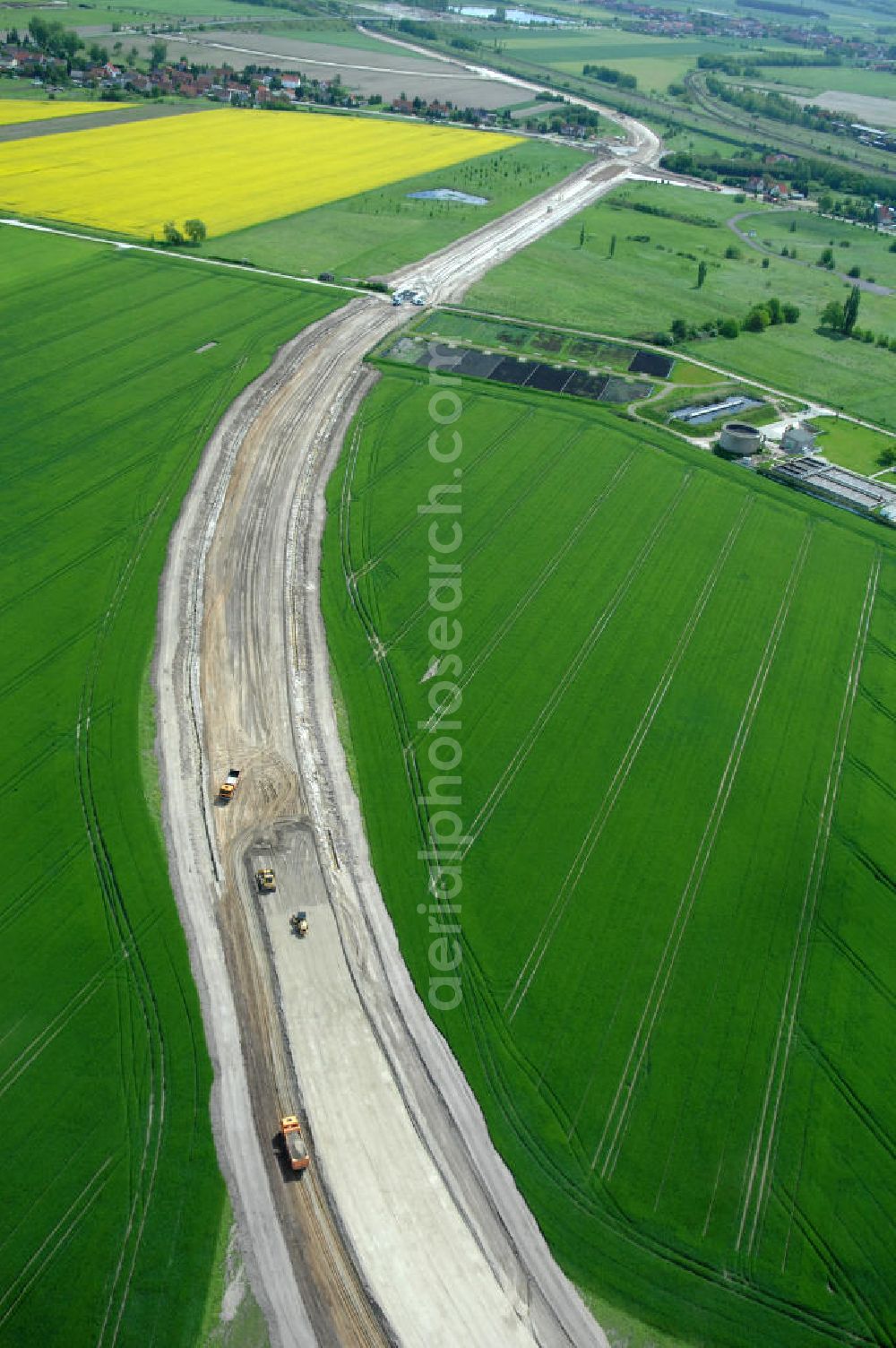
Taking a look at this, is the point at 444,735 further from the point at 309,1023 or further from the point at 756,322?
the point at 756,322

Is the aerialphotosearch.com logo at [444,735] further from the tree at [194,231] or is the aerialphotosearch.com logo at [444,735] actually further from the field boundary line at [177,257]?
the tree at [194,231]

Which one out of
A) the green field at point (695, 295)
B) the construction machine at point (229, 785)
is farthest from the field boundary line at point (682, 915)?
the green field at point (695, 295)

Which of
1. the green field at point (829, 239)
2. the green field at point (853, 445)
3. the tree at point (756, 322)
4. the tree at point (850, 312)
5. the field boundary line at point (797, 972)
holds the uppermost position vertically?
the green field at point (829, 239)

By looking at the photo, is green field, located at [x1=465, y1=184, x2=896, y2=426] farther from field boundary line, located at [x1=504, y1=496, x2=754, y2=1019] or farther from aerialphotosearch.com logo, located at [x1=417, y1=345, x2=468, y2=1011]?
field boundary line, located at [x1=504, y1=496, x2=754, y2=1019]

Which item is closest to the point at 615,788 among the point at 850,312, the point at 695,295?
the point at 850,312

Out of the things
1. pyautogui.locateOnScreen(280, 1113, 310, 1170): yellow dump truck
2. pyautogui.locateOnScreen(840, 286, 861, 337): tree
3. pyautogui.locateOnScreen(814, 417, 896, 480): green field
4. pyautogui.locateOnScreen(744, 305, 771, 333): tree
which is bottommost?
pyautogui.locateOnScreen(280, 1113, 310, 1170): yellow dump truck

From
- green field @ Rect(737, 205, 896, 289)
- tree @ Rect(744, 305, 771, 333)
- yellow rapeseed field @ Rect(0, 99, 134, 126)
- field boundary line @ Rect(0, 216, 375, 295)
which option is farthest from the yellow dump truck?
yellow rapeseed field @ Rect(0, 99, 134, 126)

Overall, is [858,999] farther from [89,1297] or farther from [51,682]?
[51,682]
